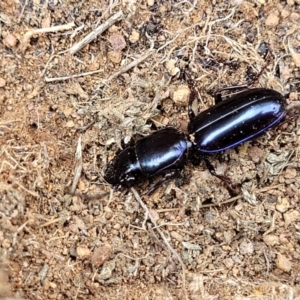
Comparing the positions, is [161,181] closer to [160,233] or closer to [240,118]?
[160,233]

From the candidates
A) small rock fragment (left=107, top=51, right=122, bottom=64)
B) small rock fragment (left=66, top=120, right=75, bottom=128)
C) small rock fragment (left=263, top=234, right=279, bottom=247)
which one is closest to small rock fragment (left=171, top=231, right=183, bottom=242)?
small rock fragment (left=263, top=234, right=279, bottom=247)

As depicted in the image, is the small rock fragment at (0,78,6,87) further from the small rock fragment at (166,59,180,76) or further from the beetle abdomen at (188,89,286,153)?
the beetle abdomen at (188,89,286,153)

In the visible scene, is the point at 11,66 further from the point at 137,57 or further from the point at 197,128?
the point at 197,128

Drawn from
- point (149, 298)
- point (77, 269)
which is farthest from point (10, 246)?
point (149, 298)

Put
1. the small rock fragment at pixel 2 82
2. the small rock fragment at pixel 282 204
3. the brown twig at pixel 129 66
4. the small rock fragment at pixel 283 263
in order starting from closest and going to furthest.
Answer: the small rock fragment at pixel 283 263
the small rock fragment at pixel 282 204
the small rock fragment at pixel 2 82
the brown twig at pixel 129 66

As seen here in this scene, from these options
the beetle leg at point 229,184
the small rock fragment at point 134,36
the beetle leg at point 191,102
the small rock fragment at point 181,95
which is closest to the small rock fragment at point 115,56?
the small rock fragment at point 134,36

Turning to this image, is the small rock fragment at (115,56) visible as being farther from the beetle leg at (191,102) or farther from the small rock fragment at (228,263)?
the small rock fragment at (228,263)

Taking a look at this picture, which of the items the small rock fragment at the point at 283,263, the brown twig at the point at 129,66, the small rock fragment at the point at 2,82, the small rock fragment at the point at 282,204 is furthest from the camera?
the brown twig at the point at 129,66
